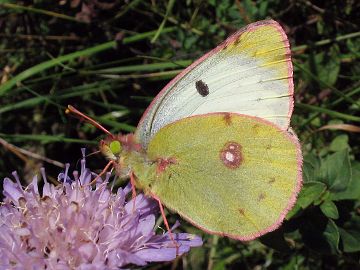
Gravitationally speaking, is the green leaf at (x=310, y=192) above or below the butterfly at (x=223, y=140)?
Result: below

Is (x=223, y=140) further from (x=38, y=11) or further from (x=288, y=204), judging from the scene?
(x=38, y=11)

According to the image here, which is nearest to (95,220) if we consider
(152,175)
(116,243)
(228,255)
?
(116,243)

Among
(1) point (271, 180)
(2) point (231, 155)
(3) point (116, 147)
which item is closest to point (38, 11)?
(3) point (116, 147)

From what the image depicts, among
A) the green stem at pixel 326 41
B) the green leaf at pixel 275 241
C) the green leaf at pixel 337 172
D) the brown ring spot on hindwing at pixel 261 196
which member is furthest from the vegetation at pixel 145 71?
the brown ring spot on hindwing at pixel 261 196

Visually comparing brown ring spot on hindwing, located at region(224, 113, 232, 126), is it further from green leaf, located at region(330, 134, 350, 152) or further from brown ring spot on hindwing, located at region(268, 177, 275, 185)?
green leaf, located at region(330, 134, 350, 152)

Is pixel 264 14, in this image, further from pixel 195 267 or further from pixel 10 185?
pixel 10 185

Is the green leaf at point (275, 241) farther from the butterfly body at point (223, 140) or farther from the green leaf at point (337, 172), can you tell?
the green leaf at point (337, 172)
